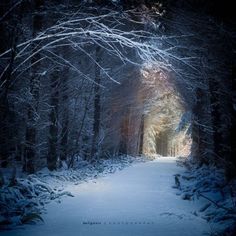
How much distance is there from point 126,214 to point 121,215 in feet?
0.52

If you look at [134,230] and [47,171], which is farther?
[47,171]

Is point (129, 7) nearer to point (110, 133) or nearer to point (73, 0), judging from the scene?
point (73, 0)

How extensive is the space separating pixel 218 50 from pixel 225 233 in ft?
18.4

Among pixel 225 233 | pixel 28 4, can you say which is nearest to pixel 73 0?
pixel 28 4

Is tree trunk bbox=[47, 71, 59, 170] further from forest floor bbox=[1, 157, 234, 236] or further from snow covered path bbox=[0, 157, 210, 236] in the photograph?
snow covered path bbox=[0, 157, 210, 236]

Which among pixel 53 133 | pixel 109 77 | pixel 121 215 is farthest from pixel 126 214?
pixel 53 133

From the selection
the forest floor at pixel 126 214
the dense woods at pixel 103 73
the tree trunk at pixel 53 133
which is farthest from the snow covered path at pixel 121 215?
the tree trunk at pixel 53 133

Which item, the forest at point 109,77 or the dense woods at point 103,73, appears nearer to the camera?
the forest at point 109,77

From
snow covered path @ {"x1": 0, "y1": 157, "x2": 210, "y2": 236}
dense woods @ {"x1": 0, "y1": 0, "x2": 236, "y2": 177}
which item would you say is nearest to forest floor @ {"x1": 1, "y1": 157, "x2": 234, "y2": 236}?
snow covered path @ {"x1": 0, "y1": 157, "x2": 210, "y2": 236}

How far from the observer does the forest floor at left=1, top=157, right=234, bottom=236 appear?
6.61 m

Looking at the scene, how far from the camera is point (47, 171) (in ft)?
48.6

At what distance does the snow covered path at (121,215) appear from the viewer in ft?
21.5

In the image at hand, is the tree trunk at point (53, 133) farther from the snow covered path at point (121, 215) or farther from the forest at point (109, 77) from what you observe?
the snow covered path at point (121, 215)

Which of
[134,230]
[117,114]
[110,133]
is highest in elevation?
[117,114]
